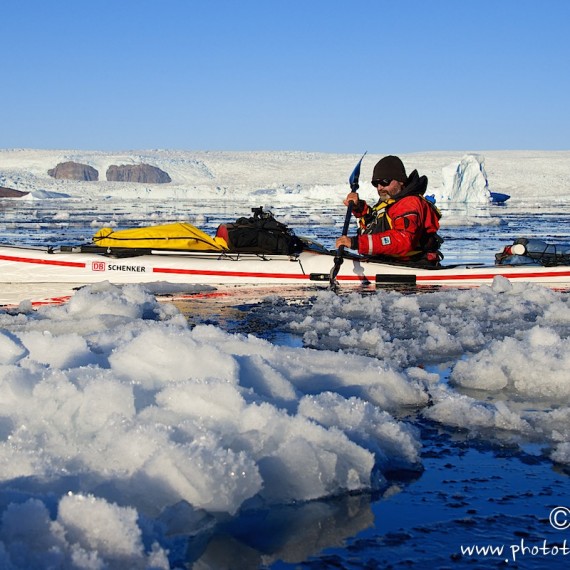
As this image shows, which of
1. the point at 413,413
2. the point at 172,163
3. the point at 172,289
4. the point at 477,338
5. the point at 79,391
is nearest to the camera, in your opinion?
the point at 79,391

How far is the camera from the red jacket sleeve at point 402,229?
8406mm

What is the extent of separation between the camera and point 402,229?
28.0 feet

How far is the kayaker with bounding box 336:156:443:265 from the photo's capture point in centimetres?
841

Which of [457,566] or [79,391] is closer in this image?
[457,566]

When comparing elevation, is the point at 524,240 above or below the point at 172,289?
above

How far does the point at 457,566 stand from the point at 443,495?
0.48 metres

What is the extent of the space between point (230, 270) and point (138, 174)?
89.2 meters

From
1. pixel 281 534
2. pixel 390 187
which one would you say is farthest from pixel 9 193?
pixel 281 534

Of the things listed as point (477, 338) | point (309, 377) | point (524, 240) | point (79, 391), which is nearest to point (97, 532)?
point (79, 391)

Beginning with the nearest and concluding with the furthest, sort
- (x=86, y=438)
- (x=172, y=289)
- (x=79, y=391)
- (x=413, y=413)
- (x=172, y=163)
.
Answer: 1. (x=86, y=438)
2. (x=79, y=391)
3. (x=413, y=413)
4. (x=172, y=289)
5. (x=172, y=163)

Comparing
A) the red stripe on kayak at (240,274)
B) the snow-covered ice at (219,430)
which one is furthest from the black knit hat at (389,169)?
the snow-covered ice at (219,430)

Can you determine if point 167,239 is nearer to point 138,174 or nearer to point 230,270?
point 230,270

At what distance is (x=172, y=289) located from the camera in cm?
876

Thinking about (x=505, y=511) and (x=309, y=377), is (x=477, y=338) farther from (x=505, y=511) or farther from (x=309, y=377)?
(x=505, y=511)
